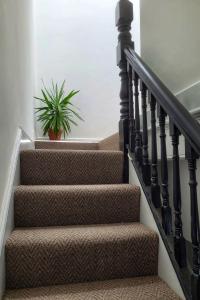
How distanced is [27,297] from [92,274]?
30 cm

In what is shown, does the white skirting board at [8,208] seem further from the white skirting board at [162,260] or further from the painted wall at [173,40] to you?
the painted wall at [173,40]

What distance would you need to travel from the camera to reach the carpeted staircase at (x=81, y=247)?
1.18 m

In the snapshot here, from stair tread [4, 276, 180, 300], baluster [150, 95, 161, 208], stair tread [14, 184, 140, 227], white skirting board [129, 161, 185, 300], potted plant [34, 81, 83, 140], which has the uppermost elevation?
potted plant [34, 81, 83, 140]

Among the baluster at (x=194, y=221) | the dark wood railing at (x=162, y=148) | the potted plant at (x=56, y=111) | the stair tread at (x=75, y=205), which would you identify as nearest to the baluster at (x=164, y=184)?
the dark wood railing at (x=162, y=148)

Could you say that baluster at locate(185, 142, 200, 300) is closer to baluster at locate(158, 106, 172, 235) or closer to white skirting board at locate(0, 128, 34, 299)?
baluster at locate(158, 106, 172, 235)

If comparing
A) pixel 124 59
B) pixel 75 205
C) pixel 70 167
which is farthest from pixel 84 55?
pixel 75 205

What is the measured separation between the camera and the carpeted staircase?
3.88 ft

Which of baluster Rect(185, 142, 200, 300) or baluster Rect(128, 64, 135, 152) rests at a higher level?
Answer: baluster Rect(128, 64, 135, 152)

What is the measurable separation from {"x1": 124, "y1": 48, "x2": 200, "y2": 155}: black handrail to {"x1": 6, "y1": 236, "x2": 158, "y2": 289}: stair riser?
60cm

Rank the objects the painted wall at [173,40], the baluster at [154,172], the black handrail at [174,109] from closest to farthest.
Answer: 1. the black handrail at [174,109]
2. the baluster at [154,172]
3. the painted wall at [173,40]

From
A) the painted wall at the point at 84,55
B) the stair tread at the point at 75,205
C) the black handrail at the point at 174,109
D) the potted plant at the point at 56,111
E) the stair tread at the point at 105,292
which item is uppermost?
the painted wall at the point at 84,55

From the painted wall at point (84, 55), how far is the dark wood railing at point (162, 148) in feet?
5.61

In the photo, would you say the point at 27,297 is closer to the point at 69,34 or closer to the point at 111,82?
the point at 111,82

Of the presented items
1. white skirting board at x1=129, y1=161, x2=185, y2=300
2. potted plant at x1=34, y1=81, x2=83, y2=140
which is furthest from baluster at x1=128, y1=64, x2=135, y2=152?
potted plant at x1=34, y1=81, x2=83, y2=140
